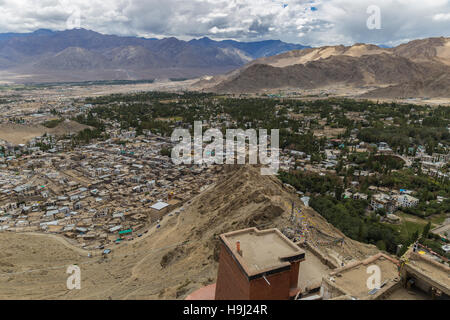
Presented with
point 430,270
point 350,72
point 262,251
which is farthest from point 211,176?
point 350,72

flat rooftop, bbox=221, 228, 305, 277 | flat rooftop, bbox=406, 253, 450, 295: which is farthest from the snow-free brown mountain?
flat rooftop, bbox=406, 253, 450, 295

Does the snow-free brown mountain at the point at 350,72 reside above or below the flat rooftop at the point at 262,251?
above

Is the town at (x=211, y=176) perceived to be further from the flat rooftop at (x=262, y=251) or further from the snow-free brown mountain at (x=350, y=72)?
the snow-free brown mountain at (x=350, y=72)

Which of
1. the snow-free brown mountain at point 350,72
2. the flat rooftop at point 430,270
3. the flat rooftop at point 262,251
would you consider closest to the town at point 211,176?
the flat rooftop at point 262,251

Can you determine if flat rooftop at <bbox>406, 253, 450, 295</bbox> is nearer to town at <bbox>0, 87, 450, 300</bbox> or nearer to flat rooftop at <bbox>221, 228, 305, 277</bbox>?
flat rooftop at <bbox>221, 228, 305, 277</bbox>

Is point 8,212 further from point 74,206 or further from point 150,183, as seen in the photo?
point 150,183

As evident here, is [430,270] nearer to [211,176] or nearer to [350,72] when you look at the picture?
[211,176]

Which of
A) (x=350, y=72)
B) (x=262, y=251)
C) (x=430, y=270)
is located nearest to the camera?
(x=430, y=270)

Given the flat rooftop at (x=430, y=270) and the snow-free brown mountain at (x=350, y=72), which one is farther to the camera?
the snow-free brown mountain at (x=350, y=72)

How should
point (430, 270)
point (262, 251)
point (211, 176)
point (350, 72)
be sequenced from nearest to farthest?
1. point (430, 270)
2. point (262, 251)
3. point (211, 176)
4. point (350, 72)
